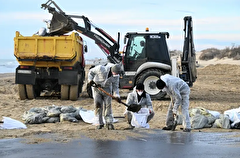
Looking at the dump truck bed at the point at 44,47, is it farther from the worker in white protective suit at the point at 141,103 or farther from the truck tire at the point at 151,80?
the worker in white protective suit at the point at 141,103

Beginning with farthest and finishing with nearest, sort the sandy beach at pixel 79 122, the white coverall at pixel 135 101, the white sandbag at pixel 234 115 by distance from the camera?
the white sandbag at pixel 234 115 → the white coverall at pixel 135 101 → the sandy beach at pixel 79 122

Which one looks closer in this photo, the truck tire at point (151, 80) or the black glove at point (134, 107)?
the black glove at point (134, 107)

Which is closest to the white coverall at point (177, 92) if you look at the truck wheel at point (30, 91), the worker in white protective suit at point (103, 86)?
the worker in white protective suit at point (103, 86)

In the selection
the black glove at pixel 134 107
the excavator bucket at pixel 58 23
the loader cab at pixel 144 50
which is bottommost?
the black glove at pixel 134 107

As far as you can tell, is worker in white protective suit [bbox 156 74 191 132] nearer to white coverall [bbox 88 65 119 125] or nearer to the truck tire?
white coverall [bbox 88 65 119 125]

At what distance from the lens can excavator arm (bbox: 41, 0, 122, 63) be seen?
17.1 metres

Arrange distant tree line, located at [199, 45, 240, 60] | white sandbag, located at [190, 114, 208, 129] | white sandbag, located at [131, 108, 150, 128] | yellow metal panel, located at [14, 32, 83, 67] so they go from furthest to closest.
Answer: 1. distant tree line, located at [199, 45, 240, 60]
2. yellow metal panel, located at [14, 32, 83, 67]
3. white sandbag, located at [190, 114, 208, 129]
4. white sandbag, located at [131, 108, 150, 128]

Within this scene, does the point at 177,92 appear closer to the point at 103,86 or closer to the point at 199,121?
the point at 199,121

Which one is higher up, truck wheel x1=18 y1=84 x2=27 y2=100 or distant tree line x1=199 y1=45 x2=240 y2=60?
distant tree line x1=199 y1=45 x2=240 y2=60

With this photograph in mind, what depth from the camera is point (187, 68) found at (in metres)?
17.0

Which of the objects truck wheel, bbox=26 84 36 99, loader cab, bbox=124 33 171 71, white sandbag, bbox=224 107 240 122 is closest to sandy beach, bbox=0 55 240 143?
truck wheel, bbox=26 84 36 99

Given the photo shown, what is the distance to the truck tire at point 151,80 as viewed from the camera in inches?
631

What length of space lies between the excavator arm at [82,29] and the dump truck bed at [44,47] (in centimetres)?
143

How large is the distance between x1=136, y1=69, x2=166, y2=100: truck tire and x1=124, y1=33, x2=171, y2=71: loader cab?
0.44 meters
